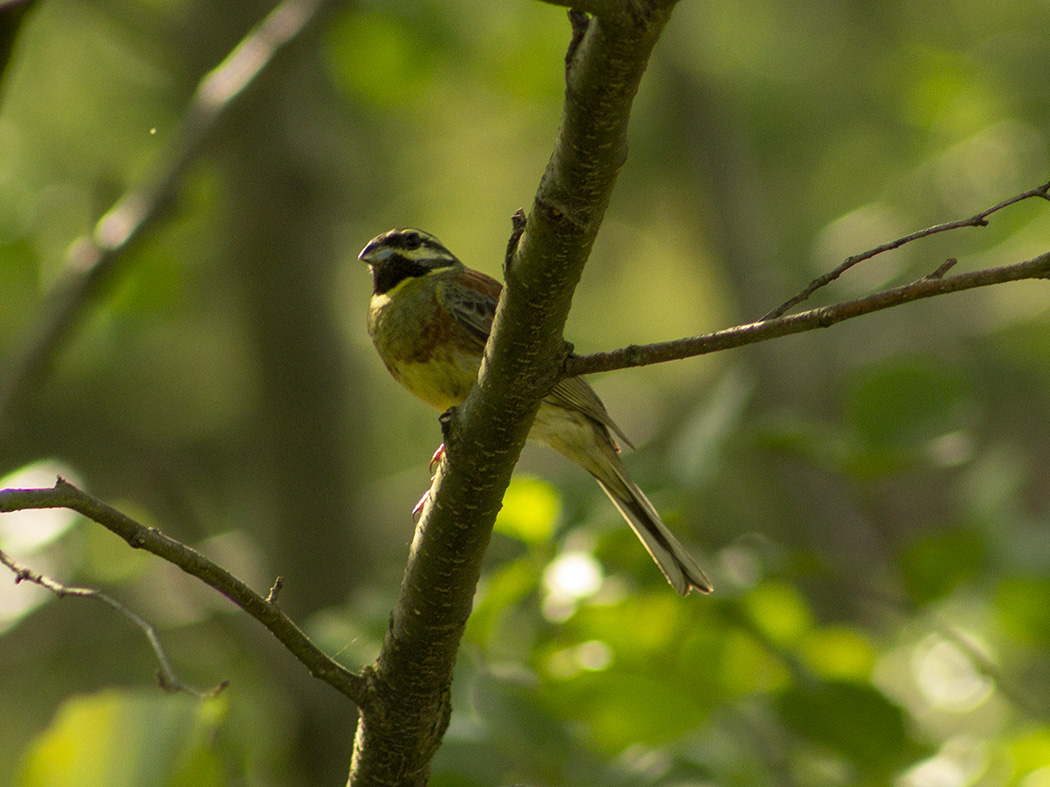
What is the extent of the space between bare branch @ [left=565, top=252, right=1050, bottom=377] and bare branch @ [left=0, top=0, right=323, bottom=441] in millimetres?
2938

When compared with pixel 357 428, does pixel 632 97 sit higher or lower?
lower

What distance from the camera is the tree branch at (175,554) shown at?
1716 millimetres

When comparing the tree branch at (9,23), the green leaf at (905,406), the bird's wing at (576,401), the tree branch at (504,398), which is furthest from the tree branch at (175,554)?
the bird's wing at (576,401)

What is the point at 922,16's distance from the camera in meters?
10.8

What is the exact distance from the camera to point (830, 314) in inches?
65.3

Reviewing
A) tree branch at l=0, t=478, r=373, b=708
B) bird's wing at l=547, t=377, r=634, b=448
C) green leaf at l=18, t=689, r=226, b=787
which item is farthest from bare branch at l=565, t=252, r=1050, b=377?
bird's wing at l=547, t=377, r=634, b=448

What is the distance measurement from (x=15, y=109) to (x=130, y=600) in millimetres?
4719

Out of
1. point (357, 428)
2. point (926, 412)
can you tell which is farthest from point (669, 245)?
point (926, 412)

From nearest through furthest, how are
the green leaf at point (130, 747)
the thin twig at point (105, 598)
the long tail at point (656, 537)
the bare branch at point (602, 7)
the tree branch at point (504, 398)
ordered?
the bare branch at point (602, 7) < the tree branch at point (504, 398) < the thin twig at point (105, 598) < the green leaf at point (130, 747) < the long tail at point (656, 537)

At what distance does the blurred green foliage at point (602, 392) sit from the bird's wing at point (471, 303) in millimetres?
728

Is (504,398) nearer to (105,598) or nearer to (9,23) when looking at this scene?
(105,598)

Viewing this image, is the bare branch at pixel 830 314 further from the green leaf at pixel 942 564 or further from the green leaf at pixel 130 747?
the green leaf at pixel 942 564

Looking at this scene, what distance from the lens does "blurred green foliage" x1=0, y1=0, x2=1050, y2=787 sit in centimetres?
306

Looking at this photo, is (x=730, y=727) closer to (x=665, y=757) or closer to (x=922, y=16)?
(x=665, y=757)
